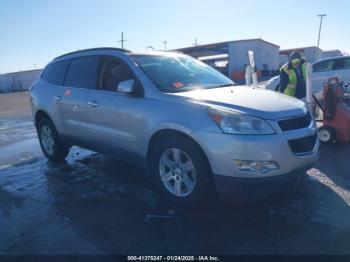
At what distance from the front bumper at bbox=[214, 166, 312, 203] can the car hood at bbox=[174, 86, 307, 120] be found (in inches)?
24.9

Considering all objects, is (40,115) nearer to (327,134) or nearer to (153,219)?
(153,219)

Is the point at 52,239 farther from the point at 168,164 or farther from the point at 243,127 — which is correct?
the point at 243,127

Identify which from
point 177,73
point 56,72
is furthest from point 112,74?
point 56,72

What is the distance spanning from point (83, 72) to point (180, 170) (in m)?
2.55

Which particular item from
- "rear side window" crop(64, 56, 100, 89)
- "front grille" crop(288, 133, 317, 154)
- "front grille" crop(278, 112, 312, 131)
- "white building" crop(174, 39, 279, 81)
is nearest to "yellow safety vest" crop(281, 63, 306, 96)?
"front grille" crop(278, 112, 312, 131)

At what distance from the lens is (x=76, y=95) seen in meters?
5.37

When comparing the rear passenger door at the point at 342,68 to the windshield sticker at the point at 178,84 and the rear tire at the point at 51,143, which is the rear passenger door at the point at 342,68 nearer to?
the windshield sticker at the point at 178,84

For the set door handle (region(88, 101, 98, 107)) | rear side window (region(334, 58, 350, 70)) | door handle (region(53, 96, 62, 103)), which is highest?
rear side window (region(334, 58, 350, 70))

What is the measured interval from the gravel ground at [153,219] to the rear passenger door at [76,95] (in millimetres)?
785

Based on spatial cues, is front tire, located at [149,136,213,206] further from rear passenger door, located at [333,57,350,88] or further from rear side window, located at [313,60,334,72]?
rear side window, located at [313,60,334,72]

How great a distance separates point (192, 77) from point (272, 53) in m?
49.6

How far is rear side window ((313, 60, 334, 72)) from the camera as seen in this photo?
13.6 meters

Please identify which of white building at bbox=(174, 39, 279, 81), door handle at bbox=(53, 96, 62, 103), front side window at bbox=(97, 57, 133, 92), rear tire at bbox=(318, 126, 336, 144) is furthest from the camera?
white building at bbox=(174, 39, 279, 81)

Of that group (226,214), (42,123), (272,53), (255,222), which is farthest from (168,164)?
(272,53)
